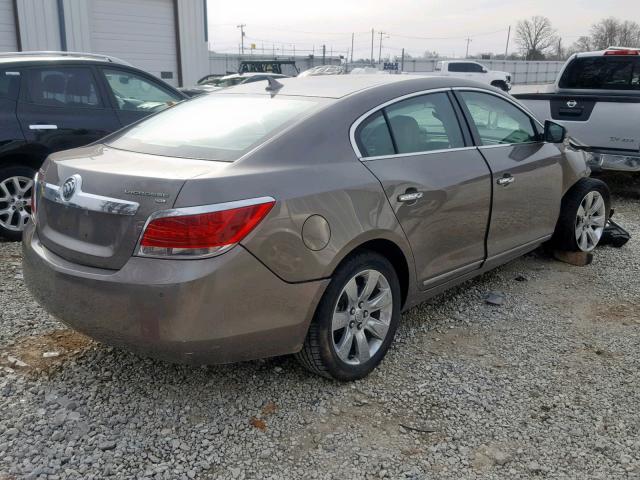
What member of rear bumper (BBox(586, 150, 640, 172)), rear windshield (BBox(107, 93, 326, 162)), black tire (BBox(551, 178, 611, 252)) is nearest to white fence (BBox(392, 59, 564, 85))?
rear bumper (BBox(586, 150, 640, 172))

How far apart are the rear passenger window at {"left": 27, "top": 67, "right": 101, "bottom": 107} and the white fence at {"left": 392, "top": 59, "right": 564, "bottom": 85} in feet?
145

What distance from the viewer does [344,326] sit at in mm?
3039

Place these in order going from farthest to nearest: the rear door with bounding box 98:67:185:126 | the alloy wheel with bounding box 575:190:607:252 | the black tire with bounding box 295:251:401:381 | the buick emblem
Answer: 1. the rear door with bounding box 98:67:185:126
2. the alloy wheel with bounding box 575:190:607:252
3. the black tire with bounding box 295:251:401:381
4. the buick emblem

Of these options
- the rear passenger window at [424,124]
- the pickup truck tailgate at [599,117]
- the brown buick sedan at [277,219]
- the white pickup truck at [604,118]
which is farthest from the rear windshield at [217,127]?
the pickup truck tailgate at [599,117]

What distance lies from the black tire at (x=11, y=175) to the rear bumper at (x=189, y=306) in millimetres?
2976

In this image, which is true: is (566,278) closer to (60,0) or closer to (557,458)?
(557,458)

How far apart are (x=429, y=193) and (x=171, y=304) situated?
5.33 ft

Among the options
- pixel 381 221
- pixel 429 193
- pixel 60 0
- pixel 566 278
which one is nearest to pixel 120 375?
pixel 381 221

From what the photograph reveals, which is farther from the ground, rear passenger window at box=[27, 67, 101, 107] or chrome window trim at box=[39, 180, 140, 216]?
rear passenger window at box=[27, 67, 101, 107]

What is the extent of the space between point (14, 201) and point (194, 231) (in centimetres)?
377

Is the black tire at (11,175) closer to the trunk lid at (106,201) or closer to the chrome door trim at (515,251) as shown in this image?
the trunk lid at (106,201)

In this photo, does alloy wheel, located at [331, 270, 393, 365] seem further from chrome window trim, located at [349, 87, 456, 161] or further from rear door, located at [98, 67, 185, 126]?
rear door, located at [98, 67, 185, 126]

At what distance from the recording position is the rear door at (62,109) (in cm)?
539

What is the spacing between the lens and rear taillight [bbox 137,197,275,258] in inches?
95.3
